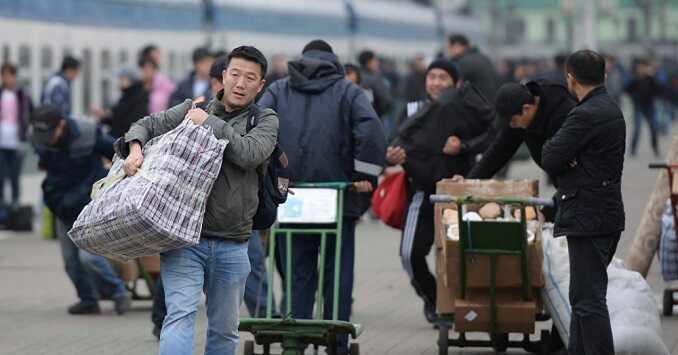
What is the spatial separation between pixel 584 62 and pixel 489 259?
1.36 meters

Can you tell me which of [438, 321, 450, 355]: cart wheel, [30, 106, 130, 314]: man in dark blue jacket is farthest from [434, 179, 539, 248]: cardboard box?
[30, 106, 130, 314]: man in dark blue jacket

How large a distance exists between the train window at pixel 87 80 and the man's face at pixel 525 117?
740 inches

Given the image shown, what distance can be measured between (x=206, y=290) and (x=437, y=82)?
4.25 meters

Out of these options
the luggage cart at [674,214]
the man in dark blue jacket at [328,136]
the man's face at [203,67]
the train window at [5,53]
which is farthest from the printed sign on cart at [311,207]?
the train window at [5,53]

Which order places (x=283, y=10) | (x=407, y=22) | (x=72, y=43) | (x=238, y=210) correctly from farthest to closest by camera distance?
1. (x=407, y=22)
2. (x=283, y=10)
3. (x=72, y=43)
4. (x=238, y=210)

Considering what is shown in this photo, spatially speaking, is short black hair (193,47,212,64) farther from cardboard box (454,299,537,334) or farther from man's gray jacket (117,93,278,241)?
man's gray jacket (117,93,278,241)

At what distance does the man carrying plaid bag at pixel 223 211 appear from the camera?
7484 millimetres

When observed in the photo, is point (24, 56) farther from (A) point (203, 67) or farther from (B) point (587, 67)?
(B) point (587, 67)

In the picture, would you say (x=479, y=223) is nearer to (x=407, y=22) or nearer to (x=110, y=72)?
(x=110, y=72)

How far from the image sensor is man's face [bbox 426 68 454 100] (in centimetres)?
1174

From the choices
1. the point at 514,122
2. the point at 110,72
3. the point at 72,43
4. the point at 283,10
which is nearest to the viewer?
the point at 514,122

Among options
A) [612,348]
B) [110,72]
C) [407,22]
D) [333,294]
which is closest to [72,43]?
[110,72]

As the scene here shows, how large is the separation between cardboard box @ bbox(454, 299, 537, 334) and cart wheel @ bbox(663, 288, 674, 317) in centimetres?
251

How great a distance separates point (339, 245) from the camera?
991 cm
